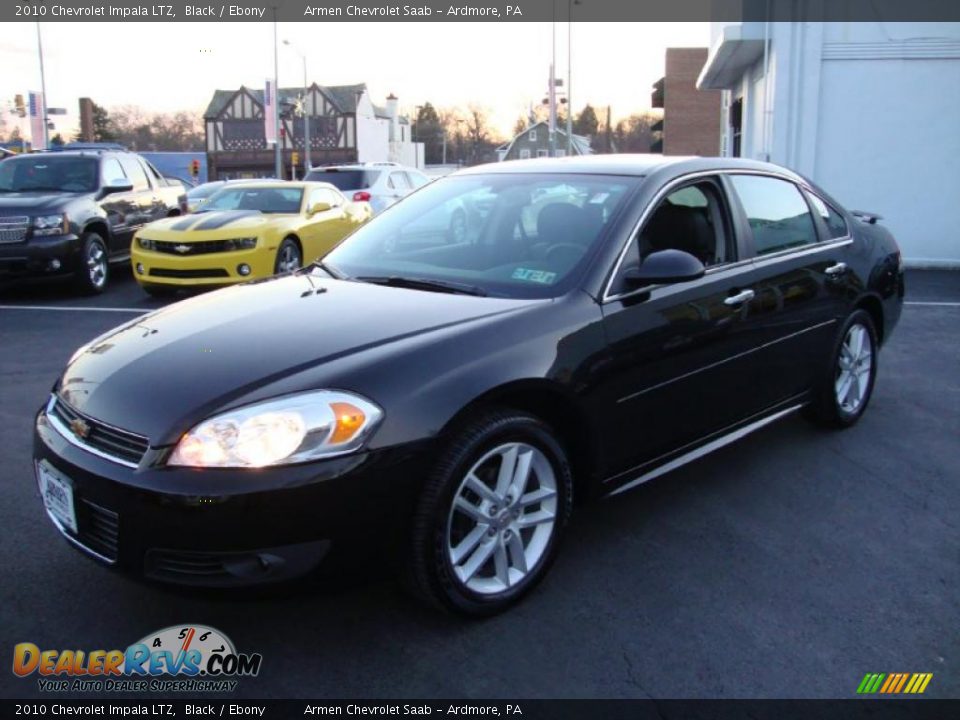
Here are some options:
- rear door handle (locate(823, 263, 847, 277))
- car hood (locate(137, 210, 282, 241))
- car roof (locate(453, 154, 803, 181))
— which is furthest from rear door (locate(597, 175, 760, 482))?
car hood (locate(137, 210, 282, 241))

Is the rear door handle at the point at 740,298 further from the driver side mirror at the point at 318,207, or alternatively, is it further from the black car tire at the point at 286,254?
the driver side mirror at the point at 318,207

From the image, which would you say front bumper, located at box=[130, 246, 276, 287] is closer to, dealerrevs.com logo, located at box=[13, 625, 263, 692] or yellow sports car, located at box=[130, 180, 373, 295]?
yellow sports car, located at box=[130, 180, 373, 295]

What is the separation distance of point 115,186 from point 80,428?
30.4 ft

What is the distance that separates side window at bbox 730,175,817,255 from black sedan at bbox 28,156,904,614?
0.02 meters

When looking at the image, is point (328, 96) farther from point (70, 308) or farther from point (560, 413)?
point (560, 413)

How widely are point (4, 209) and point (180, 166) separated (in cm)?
6119

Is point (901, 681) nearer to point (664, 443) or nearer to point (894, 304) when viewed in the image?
point (664, 443)

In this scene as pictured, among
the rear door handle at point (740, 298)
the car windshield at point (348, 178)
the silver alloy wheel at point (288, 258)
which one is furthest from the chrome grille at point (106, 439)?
the car windshield at point (348, 178)

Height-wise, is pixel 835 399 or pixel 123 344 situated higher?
pixel 123 344

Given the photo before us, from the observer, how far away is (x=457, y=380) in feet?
9.51

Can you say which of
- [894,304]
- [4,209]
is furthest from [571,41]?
[894,304]

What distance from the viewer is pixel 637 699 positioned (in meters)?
2.65

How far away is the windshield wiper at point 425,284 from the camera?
3.56m

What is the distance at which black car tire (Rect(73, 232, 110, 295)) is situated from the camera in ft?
34.5
